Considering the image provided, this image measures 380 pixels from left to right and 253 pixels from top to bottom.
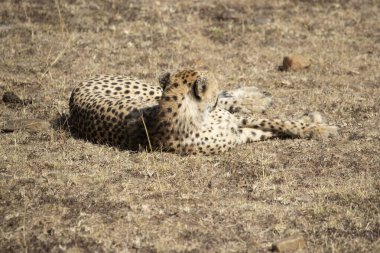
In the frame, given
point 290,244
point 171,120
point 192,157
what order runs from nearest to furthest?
point 290,244 < point 171,120 < point 192,157

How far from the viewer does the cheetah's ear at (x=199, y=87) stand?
5.26 metres

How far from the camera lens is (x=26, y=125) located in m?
6.19

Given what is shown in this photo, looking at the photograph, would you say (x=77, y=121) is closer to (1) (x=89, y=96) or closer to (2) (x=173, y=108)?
(1) (x=89, y=96)

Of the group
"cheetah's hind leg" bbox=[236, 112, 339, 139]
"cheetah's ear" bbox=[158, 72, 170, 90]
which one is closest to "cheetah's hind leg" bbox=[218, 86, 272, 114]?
"cheetah's hind leg" bbox=[236, 112, 339, 139]

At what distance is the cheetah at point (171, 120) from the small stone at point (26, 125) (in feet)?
0.84

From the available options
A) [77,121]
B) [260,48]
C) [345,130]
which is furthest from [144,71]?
[345,130]

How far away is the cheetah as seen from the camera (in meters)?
5.29

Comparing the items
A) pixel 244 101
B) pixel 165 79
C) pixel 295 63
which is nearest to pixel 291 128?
pixel 244 101

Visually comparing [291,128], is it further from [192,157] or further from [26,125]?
[26,125]

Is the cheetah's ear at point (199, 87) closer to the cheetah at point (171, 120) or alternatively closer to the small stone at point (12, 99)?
the cheetah at point (171, 120)

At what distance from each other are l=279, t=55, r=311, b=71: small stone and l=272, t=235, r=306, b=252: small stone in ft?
14.1

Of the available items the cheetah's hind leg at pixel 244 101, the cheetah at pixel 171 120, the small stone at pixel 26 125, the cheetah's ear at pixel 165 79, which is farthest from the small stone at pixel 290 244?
the small stone at pixel 26 125

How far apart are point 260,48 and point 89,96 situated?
134 inches

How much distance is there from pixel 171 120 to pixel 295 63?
323 cm
